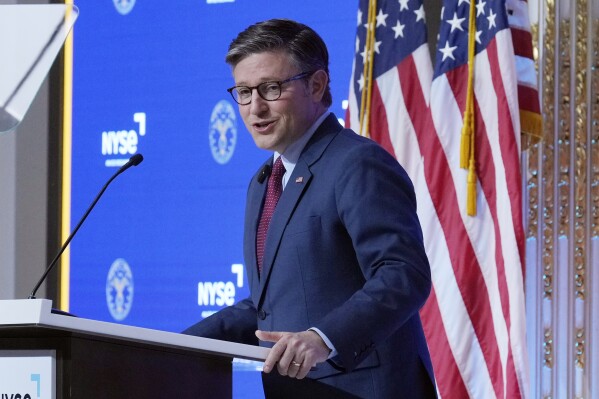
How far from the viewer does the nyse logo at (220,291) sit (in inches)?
193

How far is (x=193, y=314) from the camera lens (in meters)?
5.00

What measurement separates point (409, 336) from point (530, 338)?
1.98 metres

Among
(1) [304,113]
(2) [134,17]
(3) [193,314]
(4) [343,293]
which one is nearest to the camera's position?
(4) [343,293]

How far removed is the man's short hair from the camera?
8.44 feet

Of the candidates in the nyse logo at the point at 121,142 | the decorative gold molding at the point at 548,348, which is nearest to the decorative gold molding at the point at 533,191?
the decorative gold molding at the point at 548,348

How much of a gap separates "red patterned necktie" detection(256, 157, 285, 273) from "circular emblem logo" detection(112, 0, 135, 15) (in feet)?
9.89

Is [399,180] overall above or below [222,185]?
below

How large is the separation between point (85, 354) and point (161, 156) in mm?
3669

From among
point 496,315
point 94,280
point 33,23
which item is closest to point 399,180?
point 33,23

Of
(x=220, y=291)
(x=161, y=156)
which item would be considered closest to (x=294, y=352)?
(x=220, y=291)

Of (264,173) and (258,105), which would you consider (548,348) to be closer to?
(264,173)

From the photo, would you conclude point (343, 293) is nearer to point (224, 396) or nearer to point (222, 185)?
point (224, 396)

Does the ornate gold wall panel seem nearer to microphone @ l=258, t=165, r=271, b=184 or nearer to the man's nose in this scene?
microphone @ l=258, t=165, r=271, b=184

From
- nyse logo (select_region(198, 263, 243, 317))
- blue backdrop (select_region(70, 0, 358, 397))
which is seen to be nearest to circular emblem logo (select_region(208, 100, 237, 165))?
blue backdrop (select_region(70, 0, 358, 397))
